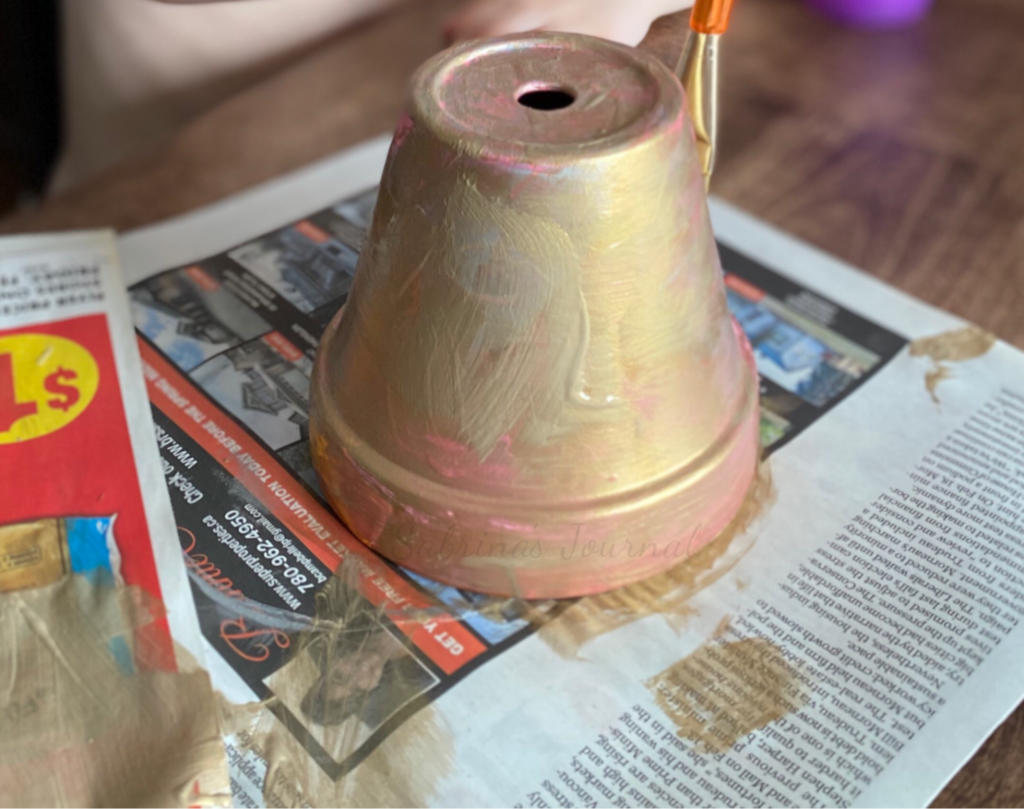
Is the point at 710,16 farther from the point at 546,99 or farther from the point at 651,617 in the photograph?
the point at 651,617

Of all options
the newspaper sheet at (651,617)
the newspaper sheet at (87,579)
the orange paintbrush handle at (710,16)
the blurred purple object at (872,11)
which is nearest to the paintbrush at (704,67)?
the orange paintbrush handle at (710,16)

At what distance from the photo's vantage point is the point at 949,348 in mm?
478

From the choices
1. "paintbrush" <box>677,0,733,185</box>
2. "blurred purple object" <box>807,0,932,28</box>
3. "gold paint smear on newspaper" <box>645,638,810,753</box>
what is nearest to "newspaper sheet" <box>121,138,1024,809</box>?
"gold paint smear on newspaper" <box>645,638,810,753</box>

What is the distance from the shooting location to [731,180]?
595 millimetres

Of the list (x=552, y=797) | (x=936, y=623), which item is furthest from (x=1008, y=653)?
(x=552, y=797)

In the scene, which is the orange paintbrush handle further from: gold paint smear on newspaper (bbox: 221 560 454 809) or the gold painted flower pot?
gold paint smear on newspaper (bbox: 221 560 454 809)

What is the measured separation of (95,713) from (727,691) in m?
0.22

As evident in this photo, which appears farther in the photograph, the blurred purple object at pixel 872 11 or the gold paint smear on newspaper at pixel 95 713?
the blurred purple object at pixel 872 11

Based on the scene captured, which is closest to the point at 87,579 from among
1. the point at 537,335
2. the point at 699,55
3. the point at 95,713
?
the point at 95,713

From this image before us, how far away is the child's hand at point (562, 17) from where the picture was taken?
0.41m

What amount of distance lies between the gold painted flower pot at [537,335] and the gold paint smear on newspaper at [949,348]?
0.17 meters

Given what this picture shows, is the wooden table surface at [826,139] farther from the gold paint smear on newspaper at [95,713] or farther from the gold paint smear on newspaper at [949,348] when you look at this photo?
the gold paint smear on newspaper at [95,713]

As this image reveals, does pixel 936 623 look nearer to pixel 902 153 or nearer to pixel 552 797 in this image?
pixel 552 797

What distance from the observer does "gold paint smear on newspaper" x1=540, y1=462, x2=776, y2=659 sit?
1.16ft
